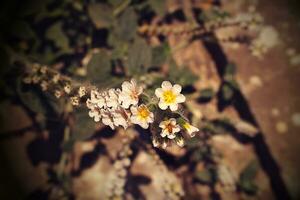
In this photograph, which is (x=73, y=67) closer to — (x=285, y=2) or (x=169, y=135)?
(x=169, y=135)

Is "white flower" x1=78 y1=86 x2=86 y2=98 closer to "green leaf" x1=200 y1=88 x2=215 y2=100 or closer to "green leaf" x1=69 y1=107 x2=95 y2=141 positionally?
"green leaf" x1=69 y1=107 x2=95 y2=141

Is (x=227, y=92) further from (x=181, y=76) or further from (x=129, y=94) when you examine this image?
(x=129, y=94)

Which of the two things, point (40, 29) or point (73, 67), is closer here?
point (73, 67)

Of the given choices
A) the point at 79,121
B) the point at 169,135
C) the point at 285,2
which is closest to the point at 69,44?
the point at 79,121

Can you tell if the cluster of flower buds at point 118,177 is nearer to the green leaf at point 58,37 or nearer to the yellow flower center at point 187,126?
the yellow flower center at point 187,126

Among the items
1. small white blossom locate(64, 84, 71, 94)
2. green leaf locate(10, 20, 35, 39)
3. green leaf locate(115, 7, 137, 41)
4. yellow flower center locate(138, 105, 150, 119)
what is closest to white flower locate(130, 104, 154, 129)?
yellow flower center locate(138, 105, 150, 119)

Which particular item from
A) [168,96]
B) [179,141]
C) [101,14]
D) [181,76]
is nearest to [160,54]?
[181,76]
